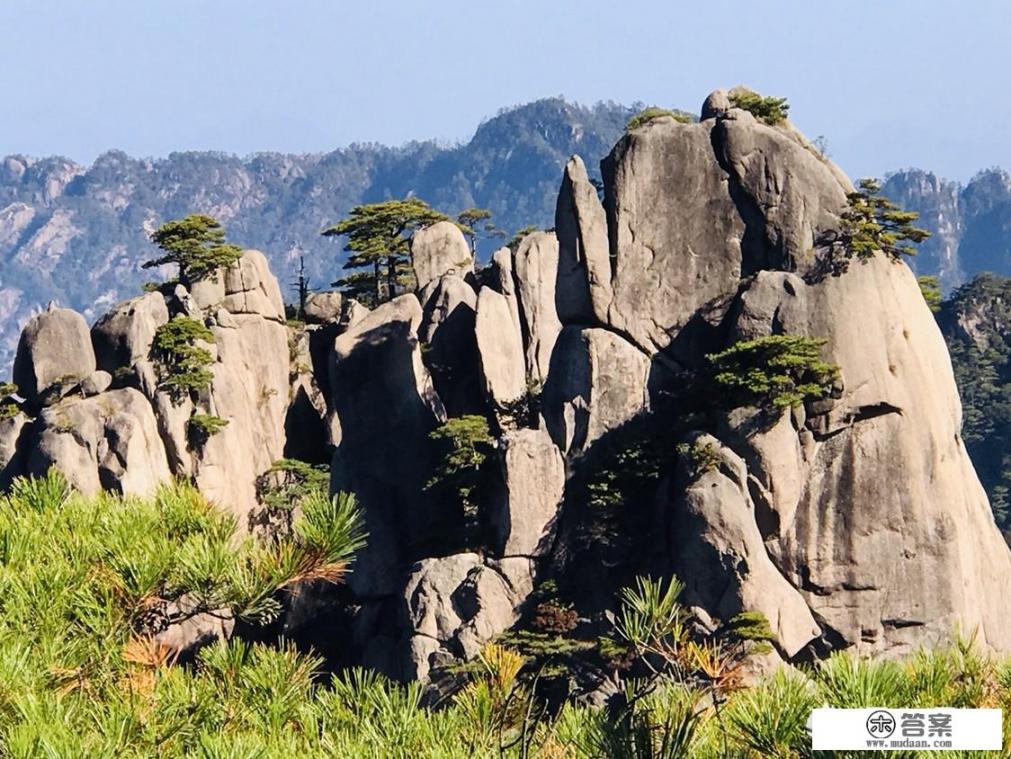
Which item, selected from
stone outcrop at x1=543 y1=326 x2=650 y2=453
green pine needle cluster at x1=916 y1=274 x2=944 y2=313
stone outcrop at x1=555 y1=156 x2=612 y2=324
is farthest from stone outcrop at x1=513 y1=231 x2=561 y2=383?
green pine needle cluster at x1=916 y1=274 x2=944 y2=313

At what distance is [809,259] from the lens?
35.2 m

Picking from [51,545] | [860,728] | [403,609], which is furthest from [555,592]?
[860,728]

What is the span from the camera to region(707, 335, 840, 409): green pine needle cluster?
32.5 metres

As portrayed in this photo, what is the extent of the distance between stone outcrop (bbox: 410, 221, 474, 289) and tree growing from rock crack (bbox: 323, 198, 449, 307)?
2.38 meters

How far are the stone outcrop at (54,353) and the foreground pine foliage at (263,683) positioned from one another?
3618cm

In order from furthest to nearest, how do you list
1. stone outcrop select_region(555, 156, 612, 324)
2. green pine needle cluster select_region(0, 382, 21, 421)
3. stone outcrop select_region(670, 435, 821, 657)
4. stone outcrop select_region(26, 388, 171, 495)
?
green pine needle cluster select_region(0, 382, 21, 421) < stone outcrop select_region(26, 388, 171, 495) < stone outcrop select_region(555, 156, 612, 324) < stone outcrop select_region(670, 435, 821, 657)

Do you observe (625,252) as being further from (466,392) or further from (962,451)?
(962,451)

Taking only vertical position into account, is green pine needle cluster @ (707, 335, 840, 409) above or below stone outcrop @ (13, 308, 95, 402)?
below

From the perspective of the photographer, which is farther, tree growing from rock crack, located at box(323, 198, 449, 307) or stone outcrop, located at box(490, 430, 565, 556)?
tree growing from rock crack, located at box(323, 198, 449, 307)

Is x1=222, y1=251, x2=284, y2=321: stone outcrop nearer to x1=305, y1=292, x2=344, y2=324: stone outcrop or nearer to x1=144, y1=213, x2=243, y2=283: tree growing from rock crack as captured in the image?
x1=144, y1=213, x2=243, y2=283: tree growing from rock crack

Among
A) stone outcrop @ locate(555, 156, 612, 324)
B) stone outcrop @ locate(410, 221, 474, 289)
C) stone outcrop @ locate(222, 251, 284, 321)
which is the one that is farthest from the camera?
stone outcrop @ locate(222, 251, 284, 321)

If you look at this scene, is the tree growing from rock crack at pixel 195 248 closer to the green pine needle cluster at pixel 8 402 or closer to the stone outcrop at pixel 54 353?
the stone outcrop at pixel 54 353

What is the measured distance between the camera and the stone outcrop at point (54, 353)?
4625cm

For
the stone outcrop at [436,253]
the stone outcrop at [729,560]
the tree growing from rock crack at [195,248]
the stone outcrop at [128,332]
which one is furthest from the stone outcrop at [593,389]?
the tree growing from rock crack at [195,248]
